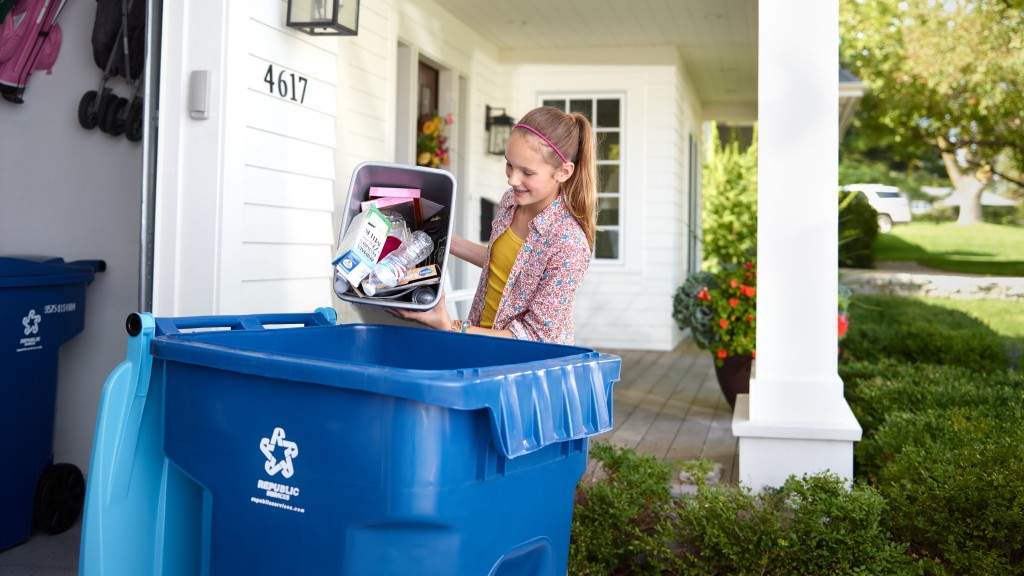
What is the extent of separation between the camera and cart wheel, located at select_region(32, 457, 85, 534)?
10.4 feet

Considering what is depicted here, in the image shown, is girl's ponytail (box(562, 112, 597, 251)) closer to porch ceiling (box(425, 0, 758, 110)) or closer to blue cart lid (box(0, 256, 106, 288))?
blue cart lid (box(0, 256, 106, 288))

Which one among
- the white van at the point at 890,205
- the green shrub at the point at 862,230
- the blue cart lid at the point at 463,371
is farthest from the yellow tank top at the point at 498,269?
the white van at the point at 890,205

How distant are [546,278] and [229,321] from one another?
26.1 inches

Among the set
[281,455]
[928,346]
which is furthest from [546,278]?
[928,346]

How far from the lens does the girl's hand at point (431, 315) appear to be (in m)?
2.03

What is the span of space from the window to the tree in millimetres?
6416

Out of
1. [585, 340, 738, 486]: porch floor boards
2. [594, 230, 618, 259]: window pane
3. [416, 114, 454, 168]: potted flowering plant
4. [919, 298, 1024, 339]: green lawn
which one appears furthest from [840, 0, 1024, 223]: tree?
[416, 114, 454, 168]: potted flowering plant

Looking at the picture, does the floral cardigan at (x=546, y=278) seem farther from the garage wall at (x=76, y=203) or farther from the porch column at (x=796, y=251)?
the garage wall at (x=76, y=203)

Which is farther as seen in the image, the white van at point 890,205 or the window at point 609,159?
the white van at point 890,205

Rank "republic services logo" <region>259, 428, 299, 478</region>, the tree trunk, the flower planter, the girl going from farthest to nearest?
the tree trunk, the flower planter, the girl, "republic services logo" <region>259, 428, 299, 478</region>

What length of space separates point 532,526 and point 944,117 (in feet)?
50.5

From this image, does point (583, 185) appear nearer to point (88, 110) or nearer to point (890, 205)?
point (88, 110)

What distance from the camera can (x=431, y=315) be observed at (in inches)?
80.4

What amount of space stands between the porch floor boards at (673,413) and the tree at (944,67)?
24.7ft
